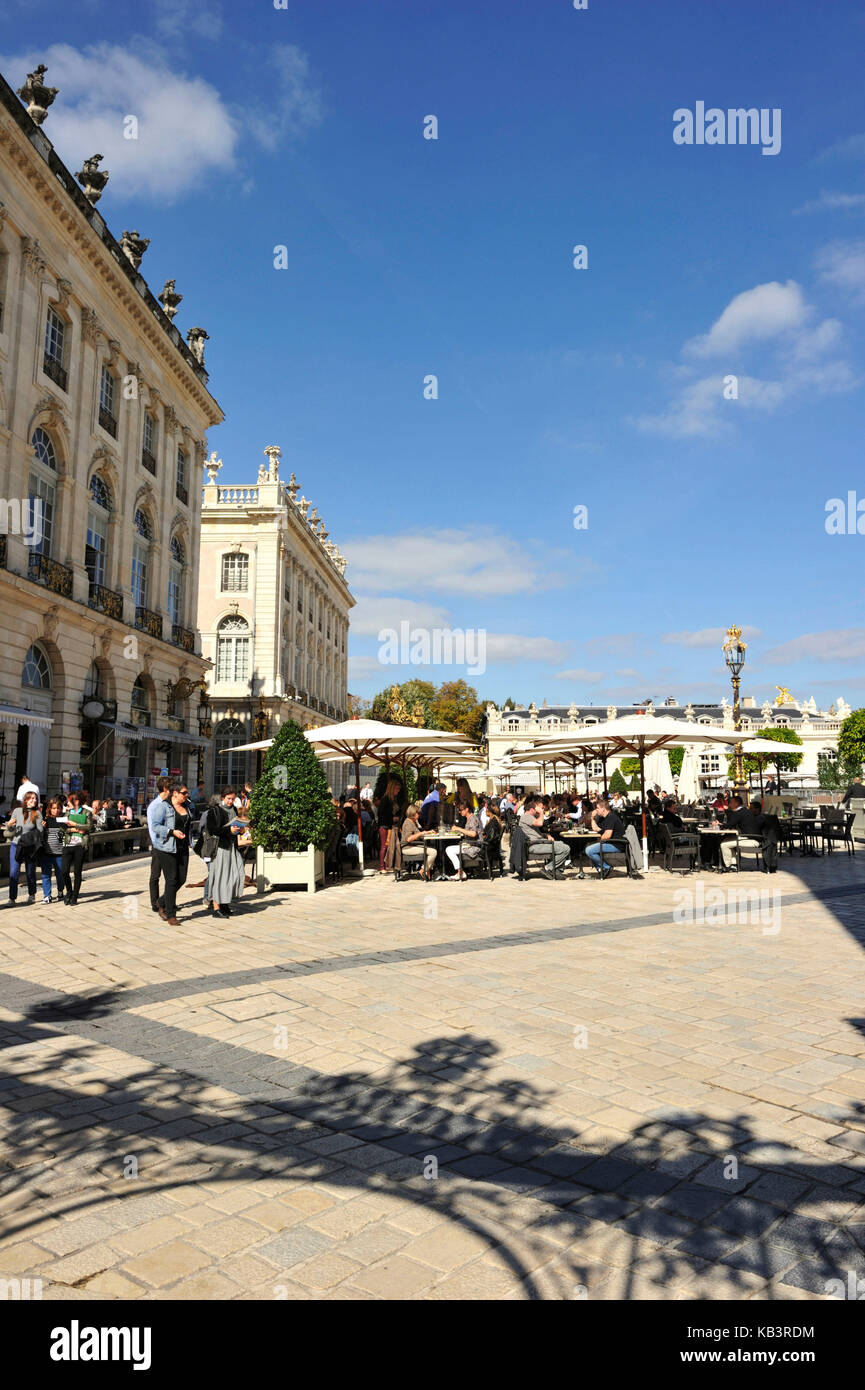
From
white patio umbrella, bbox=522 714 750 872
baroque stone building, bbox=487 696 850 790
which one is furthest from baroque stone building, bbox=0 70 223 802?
baroque stone building, bbox=487 696 850 790

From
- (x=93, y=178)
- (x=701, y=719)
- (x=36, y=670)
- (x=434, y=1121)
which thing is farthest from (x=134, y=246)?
(x=701, y=719)

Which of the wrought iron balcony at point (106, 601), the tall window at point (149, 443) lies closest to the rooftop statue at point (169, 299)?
the tall window at point (149, 443)

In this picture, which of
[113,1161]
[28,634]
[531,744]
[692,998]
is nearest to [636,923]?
[692,998]

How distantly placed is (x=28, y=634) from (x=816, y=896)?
1748 centimetres

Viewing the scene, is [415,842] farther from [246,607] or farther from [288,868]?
[246,607]

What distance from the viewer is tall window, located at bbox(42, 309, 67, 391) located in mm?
21438

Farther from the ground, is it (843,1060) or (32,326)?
(32,326)

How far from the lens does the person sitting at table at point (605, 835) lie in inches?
569

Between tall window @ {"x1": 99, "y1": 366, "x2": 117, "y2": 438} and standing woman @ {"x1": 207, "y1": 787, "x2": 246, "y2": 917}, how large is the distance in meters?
18.2

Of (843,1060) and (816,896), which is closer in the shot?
(843,1060)

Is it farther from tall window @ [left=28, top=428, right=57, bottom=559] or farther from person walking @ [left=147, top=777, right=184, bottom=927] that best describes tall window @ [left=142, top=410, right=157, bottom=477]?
person walking @ [left=147, top=777, right=184, bottom=927]

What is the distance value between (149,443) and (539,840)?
70.7 feet

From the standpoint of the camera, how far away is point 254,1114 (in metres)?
4.08
